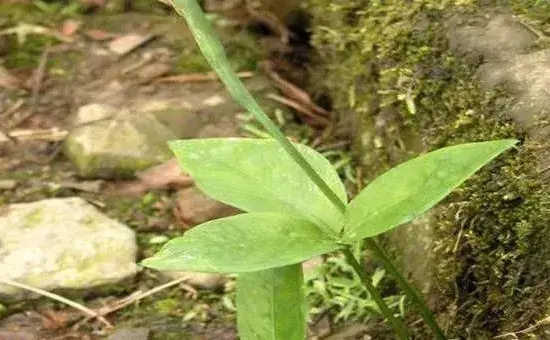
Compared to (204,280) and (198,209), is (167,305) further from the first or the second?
(198,209)

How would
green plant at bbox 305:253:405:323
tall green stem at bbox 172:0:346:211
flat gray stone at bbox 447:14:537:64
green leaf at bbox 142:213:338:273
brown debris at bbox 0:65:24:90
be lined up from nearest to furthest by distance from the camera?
tall green stem at bbox 172:0:346:211, green leaf at bbox 142:213:338:273, flat gray stone at bbox 447:14:537:64, green plant at bbox 305:253:405:323, brown debris at bbox 0:65:24:90

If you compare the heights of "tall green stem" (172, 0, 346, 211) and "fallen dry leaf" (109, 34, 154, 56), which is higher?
"tall green stem" (172, 0, 346, 211)

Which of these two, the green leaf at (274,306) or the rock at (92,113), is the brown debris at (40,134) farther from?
the green leaf at (274,306)

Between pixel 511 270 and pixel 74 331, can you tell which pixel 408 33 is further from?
pixel 74 331

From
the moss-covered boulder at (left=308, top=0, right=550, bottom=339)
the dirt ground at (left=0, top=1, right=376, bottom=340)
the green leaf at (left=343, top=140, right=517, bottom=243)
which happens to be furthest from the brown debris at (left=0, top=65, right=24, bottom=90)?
the green leaf at (left=343, top=140, right=517, bottom=243)

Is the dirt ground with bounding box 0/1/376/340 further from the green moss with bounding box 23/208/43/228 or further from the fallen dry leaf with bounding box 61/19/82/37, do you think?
the green moss with bounding box 23/208/43/228

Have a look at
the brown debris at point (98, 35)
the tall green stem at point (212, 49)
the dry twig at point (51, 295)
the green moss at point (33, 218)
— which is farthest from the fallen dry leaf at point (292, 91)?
the tall green stem at point (212, 49)
